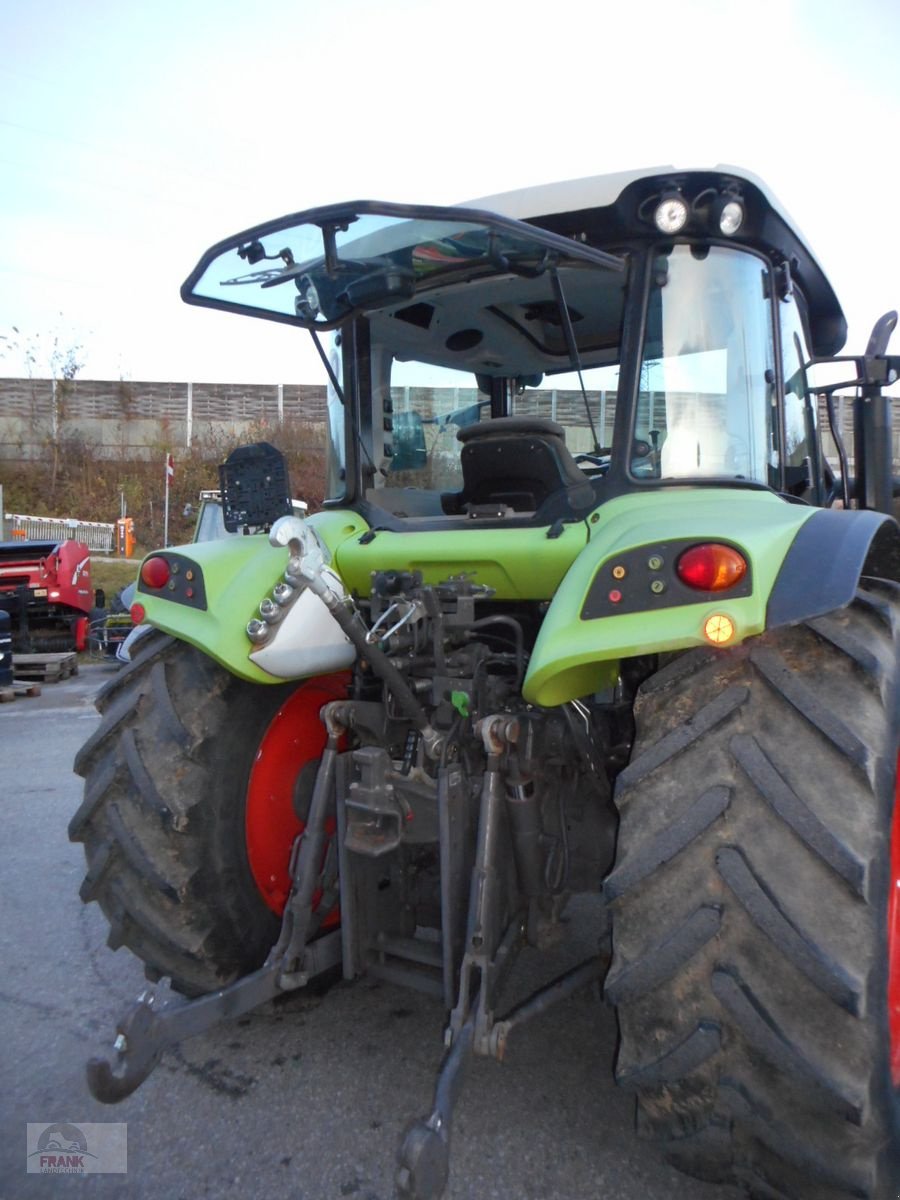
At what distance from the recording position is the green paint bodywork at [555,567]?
1.93 m

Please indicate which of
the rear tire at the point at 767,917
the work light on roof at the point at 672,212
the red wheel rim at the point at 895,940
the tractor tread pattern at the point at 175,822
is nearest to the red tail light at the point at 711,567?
the rear tire at the point at 767,917

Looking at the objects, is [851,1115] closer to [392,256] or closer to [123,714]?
[123,714]

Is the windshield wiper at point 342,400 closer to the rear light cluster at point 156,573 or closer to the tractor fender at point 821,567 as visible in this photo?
the rear light cluster at point 156,573

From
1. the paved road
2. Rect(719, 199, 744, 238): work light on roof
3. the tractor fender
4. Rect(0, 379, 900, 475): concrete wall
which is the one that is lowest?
the paved road

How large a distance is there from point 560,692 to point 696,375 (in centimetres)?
105

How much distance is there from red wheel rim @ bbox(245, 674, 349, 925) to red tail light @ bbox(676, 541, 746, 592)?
55.7 inches

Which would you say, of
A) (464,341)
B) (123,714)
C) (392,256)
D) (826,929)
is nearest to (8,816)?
(123,714)

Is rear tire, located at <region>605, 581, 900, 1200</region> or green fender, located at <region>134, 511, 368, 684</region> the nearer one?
rear tire, located at <region>605, 581, 900, 1200</region>

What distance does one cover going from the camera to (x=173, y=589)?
2.72 metres

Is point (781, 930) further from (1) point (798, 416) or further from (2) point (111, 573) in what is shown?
(2) point (111, 573)

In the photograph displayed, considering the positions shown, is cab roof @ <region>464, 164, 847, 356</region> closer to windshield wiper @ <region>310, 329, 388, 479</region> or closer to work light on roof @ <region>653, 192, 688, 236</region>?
work light on roof @ <region>653, 192, 688, 236</region>

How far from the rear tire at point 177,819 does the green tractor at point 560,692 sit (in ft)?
0.04

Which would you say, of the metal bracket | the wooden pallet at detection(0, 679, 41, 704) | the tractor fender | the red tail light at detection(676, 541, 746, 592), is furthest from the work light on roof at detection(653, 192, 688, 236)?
the wooden pallet at detection(0, 679, 41, 704)

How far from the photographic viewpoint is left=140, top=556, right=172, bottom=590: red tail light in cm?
277
